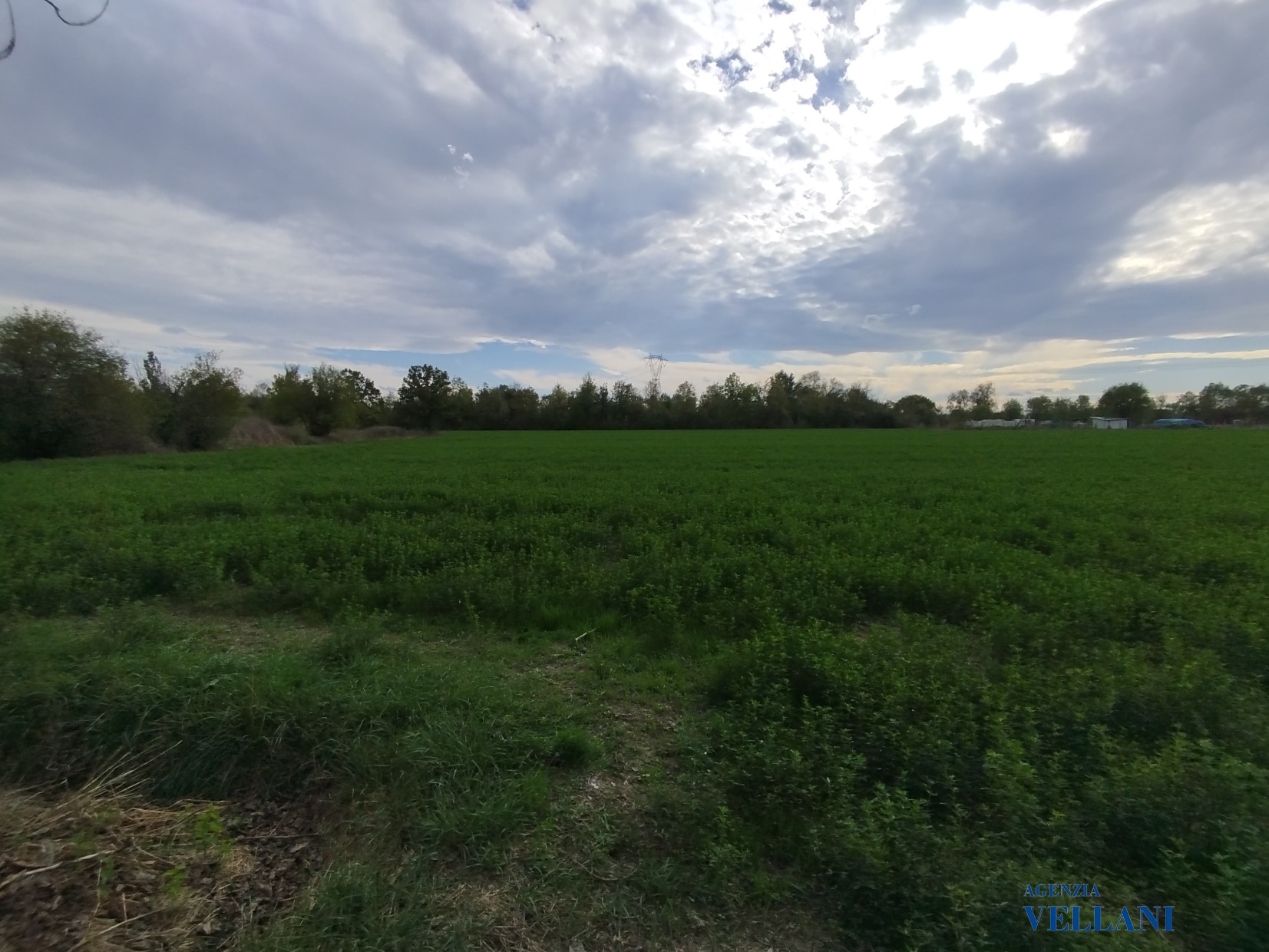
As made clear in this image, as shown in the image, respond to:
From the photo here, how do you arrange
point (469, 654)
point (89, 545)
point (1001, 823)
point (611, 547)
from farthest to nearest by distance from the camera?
point (611, 547)
point (89, 545)
point (469, 654)
point (1001, 823)

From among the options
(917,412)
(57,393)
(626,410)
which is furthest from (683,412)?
(57,393)

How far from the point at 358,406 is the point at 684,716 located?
251ft

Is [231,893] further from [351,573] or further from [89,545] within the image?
[89,545]

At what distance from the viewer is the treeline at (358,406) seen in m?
29.9

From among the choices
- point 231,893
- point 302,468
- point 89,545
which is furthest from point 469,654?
point 302,468

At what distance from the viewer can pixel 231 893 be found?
3012mm

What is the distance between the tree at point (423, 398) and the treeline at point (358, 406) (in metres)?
0.15

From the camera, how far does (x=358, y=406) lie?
72000 mm

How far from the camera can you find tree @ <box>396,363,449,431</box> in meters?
81.8

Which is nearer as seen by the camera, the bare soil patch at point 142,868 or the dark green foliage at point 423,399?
the bare soil patch at point 142,868

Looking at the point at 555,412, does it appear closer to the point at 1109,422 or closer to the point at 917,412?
the point at 917,412

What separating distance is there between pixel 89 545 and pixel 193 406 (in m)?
41.7

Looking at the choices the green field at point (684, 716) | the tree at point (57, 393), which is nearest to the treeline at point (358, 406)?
the tree at point (57, 393)

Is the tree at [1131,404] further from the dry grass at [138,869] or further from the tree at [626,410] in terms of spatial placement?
the dry grass at [138,869]
